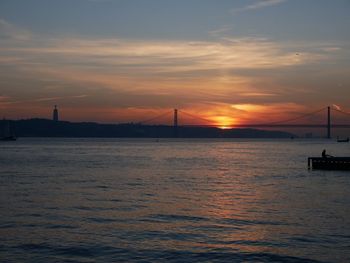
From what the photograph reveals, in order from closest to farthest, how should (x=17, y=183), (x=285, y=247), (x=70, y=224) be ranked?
(x=285, y=247), (x=70, y=224), (x=17, y=183)

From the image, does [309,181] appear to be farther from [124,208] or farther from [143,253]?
[143,253]

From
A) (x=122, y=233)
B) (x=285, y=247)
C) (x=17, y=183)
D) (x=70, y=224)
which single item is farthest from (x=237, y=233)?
(x=17, y=183)

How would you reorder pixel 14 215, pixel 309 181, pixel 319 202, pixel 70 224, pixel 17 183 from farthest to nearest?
pixel 309 181
pixel 17 183
pixel 319 202
pixel 14 215
pixel 70 224

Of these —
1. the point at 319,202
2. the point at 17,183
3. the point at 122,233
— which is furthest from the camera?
the point at 17,183

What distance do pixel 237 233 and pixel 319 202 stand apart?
1091cm

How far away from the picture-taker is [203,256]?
52.0ft

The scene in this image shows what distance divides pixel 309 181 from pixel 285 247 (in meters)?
26.8

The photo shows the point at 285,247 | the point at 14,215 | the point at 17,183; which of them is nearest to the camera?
the point at 285,247

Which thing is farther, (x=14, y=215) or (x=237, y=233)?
(x=14, y=215)

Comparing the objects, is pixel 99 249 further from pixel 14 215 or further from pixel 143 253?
pixel 14 215

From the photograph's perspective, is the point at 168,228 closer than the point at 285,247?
No

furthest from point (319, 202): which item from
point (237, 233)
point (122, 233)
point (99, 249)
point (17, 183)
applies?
point (17, 183)

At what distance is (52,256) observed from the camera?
15852mm

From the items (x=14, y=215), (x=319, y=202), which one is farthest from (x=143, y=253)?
(x=319, y=202)
